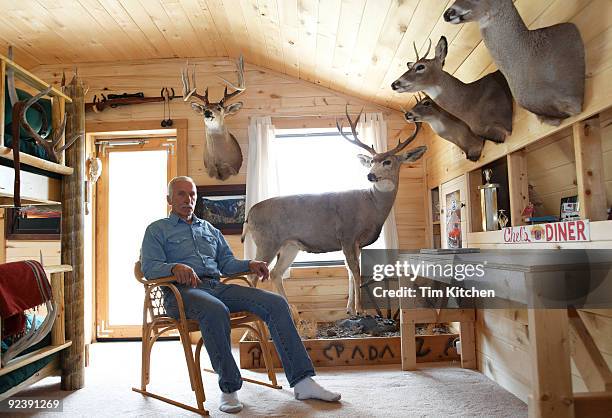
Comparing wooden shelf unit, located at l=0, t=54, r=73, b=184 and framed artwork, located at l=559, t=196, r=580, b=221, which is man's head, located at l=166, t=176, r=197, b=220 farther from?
framed artwork, located at l=559, t=196, r=580, b=221

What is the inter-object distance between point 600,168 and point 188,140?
11.6ft

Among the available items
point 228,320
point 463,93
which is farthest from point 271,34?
point 228,320

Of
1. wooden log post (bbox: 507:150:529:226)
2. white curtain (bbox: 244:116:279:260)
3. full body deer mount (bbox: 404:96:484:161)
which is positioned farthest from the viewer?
white curtain (bbox: 244:116:279:260)

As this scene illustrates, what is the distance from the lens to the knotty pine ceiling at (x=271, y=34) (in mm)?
2959

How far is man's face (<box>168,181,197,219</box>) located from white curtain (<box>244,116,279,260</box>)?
1389 mm

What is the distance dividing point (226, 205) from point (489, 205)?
245 cm

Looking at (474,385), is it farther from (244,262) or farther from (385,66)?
(385,66)

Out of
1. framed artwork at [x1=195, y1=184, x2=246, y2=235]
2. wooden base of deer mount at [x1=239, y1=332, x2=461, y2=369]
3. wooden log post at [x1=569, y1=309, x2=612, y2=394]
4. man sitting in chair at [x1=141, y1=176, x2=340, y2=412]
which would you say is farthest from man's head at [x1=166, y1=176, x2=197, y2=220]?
wooden log post at [x1=569, y1=309, x2=612, y2=394]

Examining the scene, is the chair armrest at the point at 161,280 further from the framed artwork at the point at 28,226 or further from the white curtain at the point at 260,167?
the framed artwork at the point at 28,226

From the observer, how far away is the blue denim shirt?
2.72 m

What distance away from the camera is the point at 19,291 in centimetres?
232

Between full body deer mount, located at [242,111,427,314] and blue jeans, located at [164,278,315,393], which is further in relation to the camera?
full body deer mount, located at [242,111,427,314]

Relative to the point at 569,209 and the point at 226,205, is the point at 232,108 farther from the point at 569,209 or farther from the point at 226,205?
the point at 569,209

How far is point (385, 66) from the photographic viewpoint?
3.66 meters
